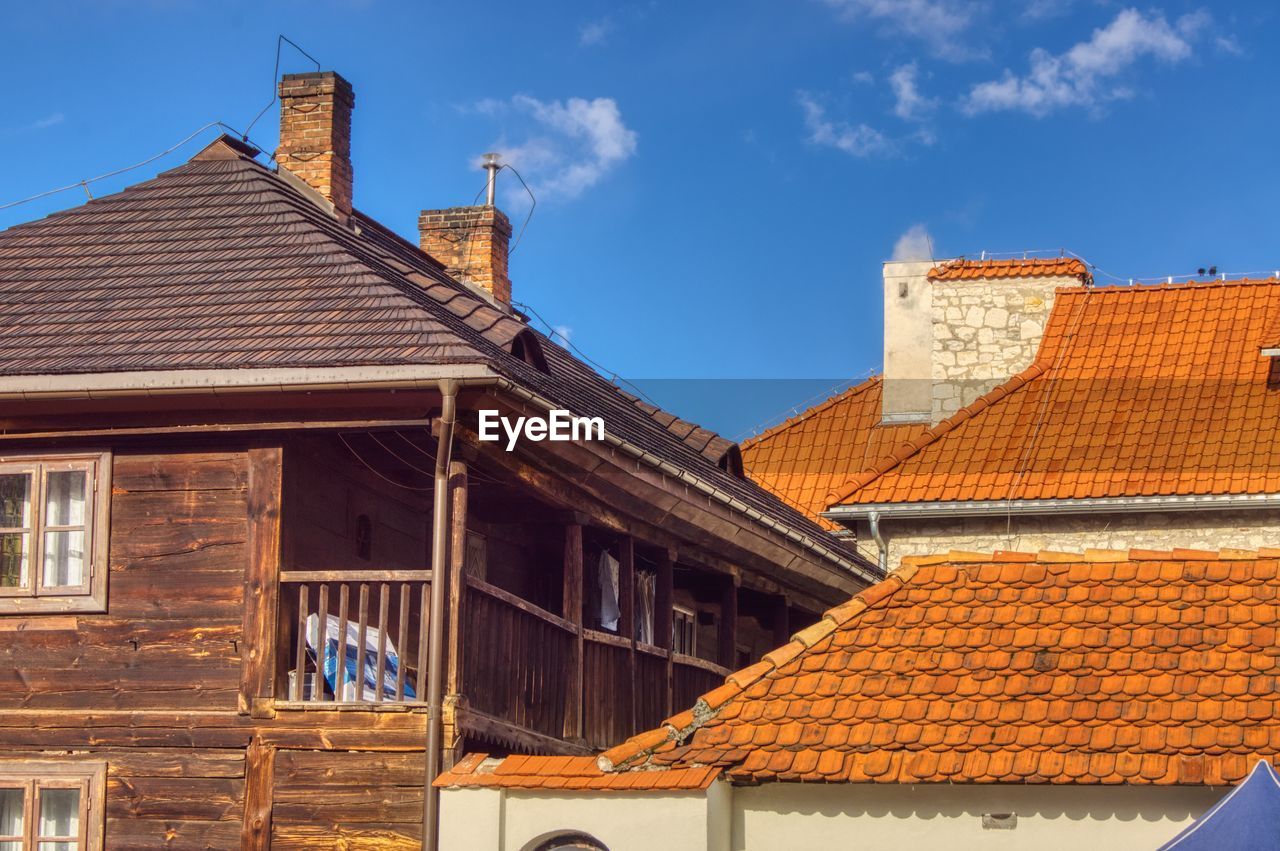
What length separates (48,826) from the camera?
1305 cm

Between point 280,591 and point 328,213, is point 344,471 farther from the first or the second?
point 328,213

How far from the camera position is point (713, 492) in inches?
638

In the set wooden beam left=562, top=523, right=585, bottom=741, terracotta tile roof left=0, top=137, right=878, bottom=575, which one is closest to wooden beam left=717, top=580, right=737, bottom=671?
terracotta tile roof left=0, top=137, right=878, bottom=575

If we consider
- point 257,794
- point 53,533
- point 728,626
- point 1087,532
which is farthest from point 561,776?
point 1087,532

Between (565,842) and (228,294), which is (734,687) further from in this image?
(228,294)

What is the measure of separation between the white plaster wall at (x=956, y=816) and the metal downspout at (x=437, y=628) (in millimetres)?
1853

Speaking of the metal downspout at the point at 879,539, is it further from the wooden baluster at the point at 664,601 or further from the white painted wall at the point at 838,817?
the white painted wall at the point at 838,817

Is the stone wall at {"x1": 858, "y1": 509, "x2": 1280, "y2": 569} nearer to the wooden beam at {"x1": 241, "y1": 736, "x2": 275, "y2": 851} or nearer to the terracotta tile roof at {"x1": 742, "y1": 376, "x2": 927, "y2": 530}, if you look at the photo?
the terracotta tile roof at {"x1": 742, "y1": 376, "x2": 927, "y2": 530}

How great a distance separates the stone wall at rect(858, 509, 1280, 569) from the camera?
21000mm

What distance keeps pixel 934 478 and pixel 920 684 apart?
399 inches

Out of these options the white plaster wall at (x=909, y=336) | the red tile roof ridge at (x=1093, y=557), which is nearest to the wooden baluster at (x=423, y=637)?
the red tile roof ridge at (x=1093, y=557)

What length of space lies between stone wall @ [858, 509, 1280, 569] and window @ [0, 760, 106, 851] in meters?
9.75

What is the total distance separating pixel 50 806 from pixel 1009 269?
1541cm

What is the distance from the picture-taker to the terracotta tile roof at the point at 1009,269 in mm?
25172
